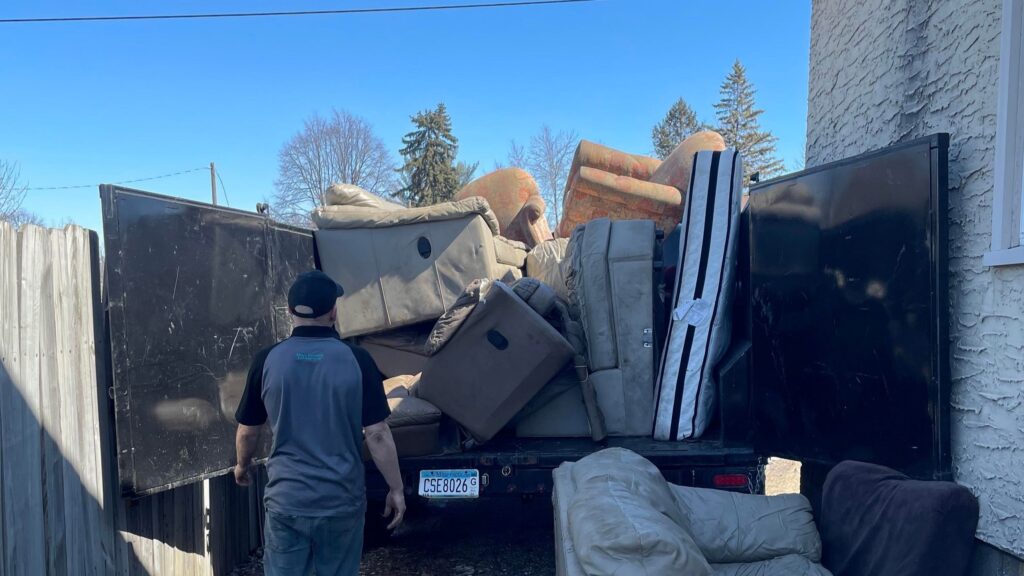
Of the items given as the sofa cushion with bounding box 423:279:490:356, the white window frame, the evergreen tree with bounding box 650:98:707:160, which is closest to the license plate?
the sofa cushion with bounding box 423:279:490:356

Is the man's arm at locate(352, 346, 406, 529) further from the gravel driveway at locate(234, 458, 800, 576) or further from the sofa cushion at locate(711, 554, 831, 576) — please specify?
the sofa cushion at locate(711, 554, 831, 576)

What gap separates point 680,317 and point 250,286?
2.29 meters

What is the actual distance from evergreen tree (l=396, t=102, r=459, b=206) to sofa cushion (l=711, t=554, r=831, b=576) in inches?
940

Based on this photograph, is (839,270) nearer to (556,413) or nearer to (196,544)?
(556,413)

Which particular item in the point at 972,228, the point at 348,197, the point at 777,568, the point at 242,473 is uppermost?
the point at 348,197

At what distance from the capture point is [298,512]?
2.71m

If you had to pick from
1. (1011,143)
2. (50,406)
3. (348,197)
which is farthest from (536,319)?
(50,406)

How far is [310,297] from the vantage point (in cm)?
280

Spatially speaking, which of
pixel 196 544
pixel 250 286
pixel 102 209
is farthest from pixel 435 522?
pixel 102 209

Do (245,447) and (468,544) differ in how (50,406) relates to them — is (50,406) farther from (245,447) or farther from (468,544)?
(468,544)

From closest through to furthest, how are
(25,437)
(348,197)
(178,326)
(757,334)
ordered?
(25,437), (178,326), (757,334), (348,197)

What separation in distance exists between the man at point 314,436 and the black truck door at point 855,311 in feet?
6.81

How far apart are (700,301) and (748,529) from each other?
1.23 meters

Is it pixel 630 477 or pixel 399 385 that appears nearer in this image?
pixel 630 477
